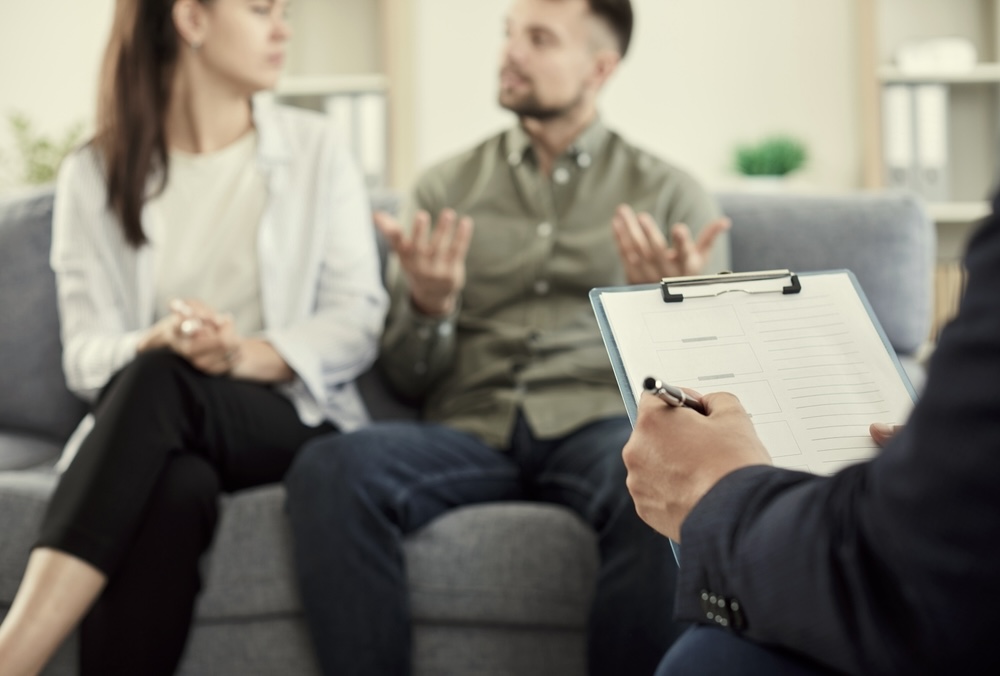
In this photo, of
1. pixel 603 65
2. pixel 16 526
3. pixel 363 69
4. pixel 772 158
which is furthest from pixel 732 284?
pixel 363 69

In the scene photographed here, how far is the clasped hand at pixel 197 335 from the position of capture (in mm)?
1438

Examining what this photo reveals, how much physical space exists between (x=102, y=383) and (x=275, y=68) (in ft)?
2.08

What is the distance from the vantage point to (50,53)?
138 inches

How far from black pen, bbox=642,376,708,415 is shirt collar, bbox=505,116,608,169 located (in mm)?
1152

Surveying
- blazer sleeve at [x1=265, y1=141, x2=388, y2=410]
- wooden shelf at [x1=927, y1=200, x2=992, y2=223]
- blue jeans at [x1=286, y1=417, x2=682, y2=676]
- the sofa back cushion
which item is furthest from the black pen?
wooden shelf at [x1=927, y1=200, x2=992, y2=223]

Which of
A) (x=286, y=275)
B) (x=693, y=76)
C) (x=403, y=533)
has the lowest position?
(x=403, y=533)

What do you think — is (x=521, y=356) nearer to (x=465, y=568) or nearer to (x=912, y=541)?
(x=465, y=568)

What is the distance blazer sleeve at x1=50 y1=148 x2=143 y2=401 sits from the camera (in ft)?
5.49

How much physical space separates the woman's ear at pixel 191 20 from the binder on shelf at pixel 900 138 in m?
2.06

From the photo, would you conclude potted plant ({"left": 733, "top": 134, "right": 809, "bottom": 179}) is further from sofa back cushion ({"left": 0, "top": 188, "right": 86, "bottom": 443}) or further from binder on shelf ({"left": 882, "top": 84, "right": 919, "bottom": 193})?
sofa back cushion ({"left": 0, "top": 188, "right": 86, "bottom": 443})

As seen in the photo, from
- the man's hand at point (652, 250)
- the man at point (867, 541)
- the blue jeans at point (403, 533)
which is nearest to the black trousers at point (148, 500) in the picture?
the blue jeans at point (403, 533)

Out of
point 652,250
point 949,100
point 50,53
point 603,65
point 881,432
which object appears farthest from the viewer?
point 50,53

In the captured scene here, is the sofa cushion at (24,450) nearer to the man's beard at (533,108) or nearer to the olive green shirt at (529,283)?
the olive green shirt at (529,283)

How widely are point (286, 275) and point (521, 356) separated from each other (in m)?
0.43
